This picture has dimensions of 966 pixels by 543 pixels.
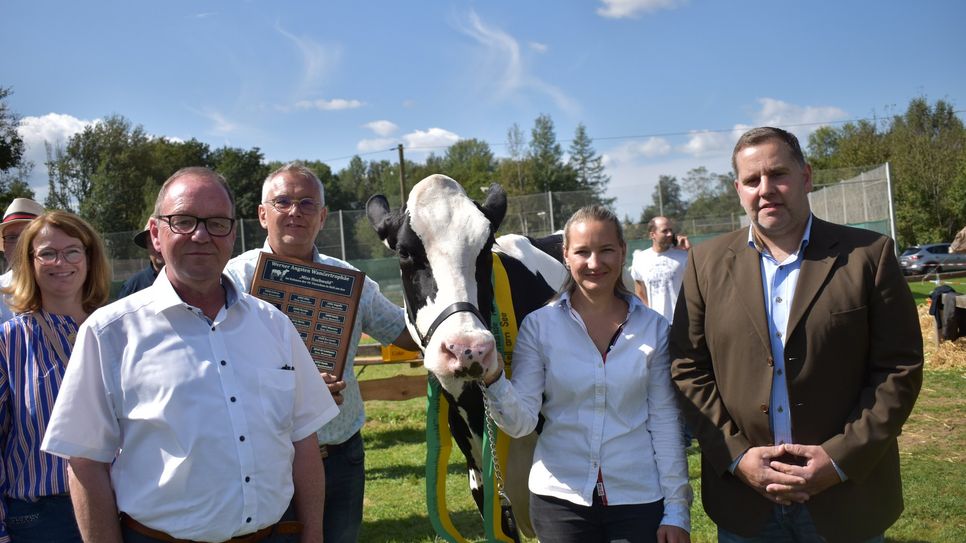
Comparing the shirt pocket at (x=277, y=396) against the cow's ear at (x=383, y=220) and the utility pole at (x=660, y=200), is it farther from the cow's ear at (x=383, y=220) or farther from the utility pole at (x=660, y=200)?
the utility pole at (x=660, y=200)

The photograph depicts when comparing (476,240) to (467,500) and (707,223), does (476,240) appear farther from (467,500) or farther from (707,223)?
(707,223)

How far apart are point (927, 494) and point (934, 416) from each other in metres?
2.85

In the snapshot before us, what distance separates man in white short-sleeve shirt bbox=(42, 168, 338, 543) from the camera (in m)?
1.86

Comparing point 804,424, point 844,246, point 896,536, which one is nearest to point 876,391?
point 804,424

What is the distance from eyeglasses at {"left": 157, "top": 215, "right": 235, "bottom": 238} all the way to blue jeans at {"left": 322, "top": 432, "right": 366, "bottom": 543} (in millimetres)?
1554

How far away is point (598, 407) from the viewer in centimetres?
258

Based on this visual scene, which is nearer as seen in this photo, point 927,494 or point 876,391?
point 876,391

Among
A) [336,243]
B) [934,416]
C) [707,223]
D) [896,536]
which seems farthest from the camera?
[707,223]

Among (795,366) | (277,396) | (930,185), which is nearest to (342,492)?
(277,396)

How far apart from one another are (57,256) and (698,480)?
5.61 metres

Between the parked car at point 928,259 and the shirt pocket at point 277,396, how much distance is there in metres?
32.6

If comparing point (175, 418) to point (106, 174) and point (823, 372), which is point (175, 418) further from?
point (106, 174)

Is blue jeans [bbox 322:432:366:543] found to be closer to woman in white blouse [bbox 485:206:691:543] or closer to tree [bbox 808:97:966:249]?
woman in white blouse [bbox 485:206:691:543]

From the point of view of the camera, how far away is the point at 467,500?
250 inches
